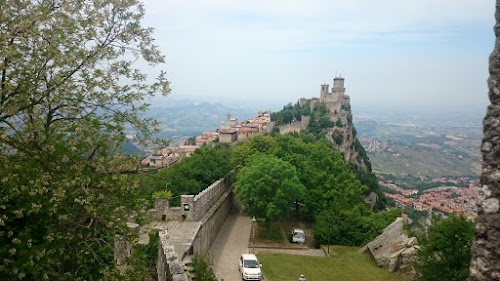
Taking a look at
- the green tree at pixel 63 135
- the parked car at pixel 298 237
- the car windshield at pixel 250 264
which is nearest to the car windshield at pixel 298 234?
the parked car at pixel 298 237

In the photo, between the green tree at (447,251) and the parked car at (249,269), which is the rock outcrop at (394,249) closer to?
the green tree at (447,251)

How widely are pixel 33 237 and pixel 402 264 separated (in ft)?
56.0

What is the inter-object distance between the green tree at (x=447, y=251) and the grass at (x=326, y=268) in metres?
5.49

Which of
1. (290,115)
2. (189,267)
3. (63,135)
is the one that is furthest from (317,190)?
(290,115)

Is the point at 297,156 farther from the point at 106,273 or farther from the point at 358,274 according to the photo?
the point at 106,273

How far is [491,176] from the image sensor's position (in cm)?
362

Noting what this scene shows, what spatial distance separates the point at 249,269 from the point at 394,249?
7.52m

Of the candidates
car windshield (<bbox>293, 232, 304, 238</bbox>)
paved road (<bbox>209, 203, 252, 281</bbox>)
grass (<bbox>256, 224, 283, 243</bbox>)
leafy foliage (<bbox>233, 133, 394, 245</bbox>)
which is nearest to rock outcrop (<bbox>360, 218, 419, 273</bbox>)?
leafy foliage (<bbox>233, 133, 394, 245</bbox>)

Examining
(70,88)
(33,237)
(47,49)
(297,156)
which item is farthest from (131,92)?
(297,156)

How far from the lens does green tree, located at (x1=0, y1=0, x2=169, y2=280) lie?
5938 mm

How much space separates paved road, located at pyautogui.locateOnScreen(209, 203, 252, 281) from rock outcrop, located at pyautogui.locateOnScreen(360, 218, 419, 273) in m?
6.30

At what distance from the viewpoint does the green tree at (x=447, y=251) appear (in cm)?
1310

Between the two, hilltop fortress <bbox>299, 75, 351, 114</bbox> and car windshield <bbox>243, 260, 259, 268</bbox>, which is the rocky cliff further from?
car windshield <bbox>243, 260, 259, 268</bbox>

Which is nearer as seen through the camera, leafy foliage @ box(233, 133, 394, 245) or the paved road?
the paved road
